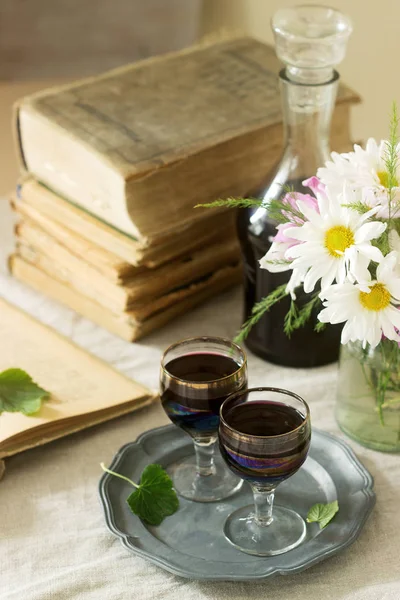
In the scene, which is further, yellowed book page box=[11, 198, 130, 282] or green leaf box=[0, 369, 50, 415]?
yellowed book page box=[11, 198, 130, 282]

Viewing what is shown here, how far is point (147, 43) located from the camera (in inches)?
76.0

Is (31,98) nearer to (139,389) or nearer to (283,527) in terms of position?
(139,389)

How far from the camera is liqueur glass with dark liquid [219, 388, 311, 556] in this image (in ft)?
2.47

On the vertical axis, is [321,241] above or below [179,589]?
above

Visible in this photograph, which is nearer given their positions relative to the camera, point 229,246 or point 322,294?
point 322,294

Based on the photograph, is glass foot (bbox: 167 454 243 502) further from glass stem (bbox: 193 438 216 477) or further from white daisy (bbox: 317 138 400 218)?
white daisy (bbox: 317 138 400 218)

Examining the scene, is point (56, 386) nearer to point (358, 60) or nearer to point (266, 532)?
point (266, 532)

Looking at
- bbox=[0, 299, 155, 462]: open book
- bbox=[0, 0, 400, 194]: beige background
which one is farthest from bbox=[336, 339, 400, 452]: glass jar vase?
bbox=[0, 0, 400, 194]: beige background

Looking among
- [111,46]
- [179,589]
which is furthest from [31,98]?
[111,46]

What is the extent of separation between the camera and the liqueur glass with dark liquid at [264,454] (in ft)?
2.47

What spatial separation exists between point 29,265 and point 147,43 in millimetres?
824

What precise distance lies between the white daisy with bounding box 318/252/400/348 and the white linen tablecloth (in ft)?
0.67

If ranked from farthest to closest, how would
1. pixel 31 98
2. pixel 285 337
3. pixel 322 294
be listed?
pixel 31 98
pixel 285 337
pixel 322 294

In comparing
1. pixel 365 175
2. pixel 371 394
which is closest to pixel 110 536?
pixel 371 394
